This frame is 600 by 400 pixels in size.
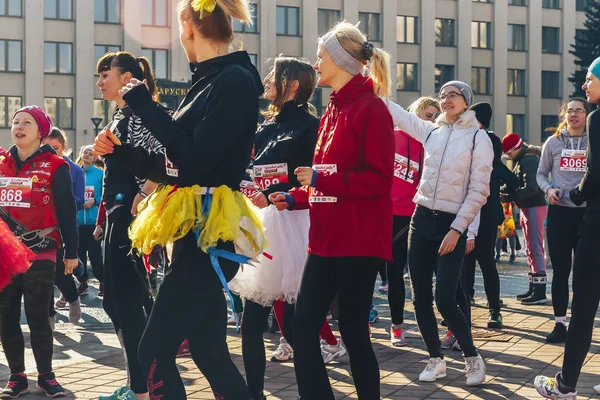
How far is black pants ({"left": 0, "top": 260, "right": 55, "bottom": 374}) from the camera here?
7.12 m

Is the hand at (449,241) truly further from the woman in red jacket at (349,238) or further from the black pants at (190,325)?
the black pants at (190,325)

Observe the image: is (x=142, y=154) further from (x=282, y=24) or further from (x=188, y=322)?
(x=282, y=24)

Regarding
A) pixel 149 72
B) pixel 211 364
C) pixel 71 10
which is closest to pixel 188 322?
pixel 211 364

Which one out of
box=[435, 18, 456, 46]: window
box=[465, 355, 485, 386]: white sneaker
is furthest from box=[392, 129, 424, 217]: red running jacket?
box=[435, 18, 456, 46]: window

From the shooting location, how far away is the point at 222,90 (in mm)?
4551

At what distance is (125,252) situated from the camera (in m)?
6.06

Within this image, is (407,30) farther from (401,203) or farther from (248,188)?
(248,188)

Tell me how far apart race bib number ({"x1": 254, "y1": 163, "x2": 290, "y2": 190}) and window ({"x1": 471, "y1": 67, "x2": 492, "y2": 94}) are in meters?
57.3

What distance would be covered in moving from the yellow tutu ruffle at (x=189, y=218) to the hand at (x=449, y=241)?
2698mm

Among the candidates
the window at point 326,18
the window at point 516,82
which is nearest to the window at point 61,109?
the window at point 326,18

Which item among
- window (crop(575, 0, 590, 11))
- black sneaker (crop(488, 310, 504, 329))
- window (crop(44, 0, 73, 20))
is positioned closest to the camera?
black sneaker (crop(488, 310, 504, 329))

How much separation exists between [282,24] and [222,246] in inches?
2070

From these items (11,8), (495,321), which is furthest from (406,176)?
(11,8)

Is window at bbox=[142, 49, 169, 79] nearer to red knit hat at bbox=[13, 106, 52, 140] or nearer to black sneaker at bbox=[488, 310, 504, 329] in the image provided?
black sneaker at bbox=[488, 310, 504, 329]
